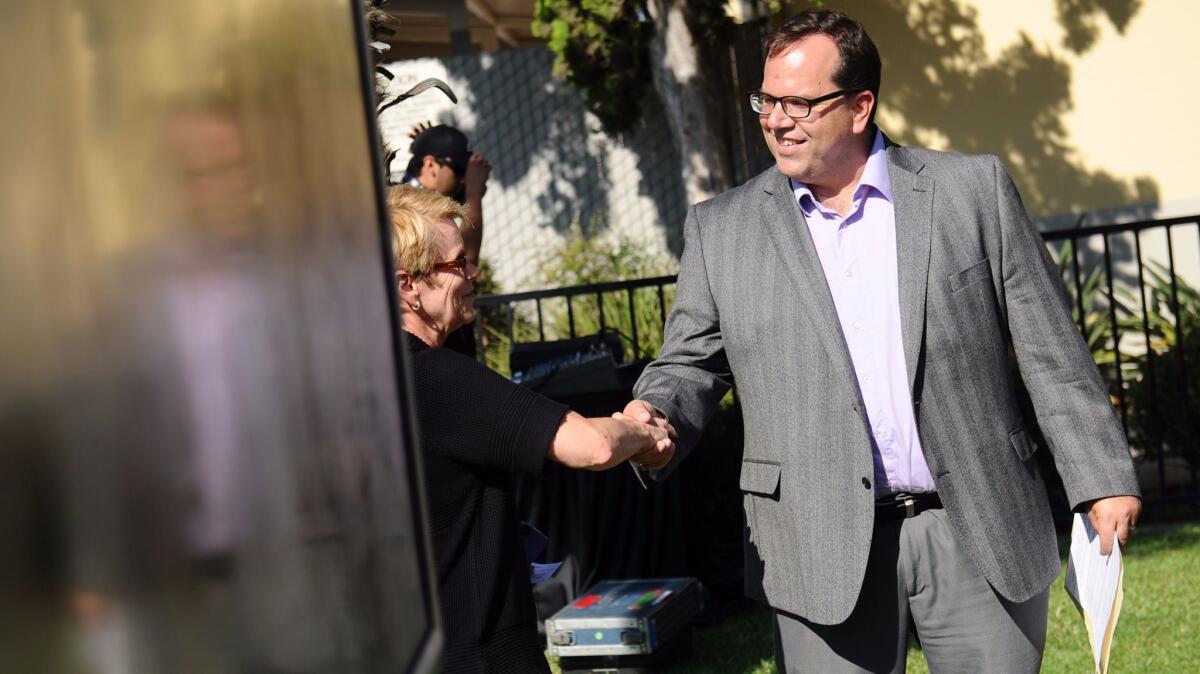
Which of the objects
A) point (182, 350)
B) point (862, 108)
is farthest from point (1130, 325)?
point (182, 350)

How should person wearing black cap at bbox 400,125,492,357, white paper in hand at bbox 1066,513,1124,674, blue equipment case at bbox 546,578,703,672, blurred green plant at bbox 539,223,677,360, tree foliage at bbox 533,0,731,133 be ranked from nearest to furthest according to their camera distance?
white paper in hand at bbox 1066,513,1124,674 < blue equipment case at bbox 546,578,703,672 < person wearing black cap at bbox 400,125,492,357 < blurred green plant at bbox 539,223,677,360 < tree foliage at bbox 533,0,731,133

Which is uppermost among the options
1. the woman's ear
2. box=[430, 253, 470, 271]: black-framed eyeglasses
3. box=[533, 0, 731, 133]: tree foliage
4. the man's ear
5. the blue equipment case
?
box=[533, 0, 731, 133]: tree foliage

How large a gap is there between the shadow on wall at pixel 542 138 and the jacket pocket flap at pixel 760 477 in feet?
29.9

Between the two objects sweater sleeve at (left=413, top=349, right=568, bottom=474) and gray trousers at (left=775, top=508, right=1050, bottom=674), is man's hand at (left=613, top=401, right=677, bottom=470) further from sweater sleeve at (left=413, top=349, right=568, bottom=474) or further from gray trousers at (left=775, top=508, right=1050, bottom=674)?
gray trousers at (left=775, top=508, right=1050, bottom=674)

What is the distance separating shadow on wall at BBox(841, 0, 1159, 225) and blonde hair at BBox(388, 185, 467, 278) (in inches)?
347

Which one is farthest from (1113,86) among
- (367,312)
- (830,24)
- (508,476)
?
(367,312)

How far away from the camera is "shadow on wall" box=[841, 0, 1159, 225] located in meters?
10.6

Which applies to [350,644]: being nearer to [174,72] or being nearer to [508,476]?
[174,72]

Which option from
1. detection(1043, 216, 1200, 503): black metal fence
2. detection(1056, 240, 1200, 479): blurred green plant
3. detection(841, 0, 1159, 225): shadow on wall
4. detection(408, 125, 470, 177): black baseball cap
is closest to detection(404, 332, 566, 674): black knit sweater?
detection(408, 125, 470, 177): black baseball cap

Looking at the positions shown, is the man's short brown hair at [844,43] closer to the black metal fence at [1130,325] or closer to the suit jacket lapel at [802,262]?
the suit jacket lapel at [802,262]

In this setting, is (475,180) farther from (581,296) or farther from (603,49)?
(603,49)

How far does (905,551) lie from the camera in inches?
112

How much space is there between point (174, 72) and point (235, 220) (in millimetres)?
83

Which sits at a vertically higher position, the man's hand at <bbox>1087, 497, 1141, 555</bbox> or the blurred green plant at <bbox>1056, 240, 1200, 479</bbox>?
the man's hand at <bbox>1087, 497, 1141, 555</bbox>
